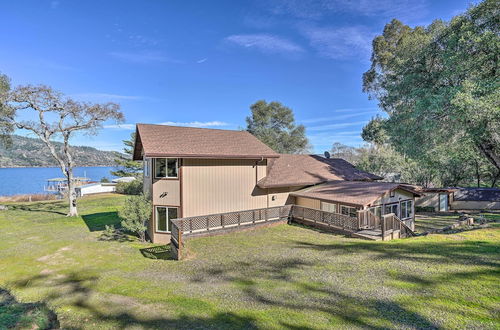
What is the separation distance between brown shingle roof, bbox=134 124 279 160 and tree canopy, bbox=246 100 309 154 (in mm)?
23243

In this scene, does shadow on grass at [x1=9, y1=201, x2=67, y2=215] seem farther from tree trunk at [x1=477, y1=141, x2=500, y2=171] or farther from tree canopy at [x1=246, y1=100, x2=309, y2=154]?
tree trunk at [x1=477, y1=141, x2=500, y2=171]

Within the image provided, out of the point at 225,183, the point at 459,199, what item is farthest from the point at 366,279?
the point at 459,199

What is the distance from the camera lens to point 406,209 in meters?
15.7

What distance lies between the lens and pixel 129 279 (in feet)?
27.1

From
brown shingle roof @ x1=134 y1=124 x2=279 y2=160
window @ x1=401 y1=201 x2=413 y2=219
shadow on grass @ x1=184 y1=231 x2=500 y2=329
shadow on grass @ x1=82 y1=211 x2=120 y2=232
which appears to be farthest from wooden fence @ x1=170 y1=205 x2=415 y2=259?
shadow on grass @ x1=82 y1=211 x2=120 y2=232

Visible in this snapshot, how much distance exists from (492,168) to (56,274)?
40.5 metres

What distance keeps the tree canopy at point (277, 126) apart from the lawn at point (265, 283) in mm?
29604

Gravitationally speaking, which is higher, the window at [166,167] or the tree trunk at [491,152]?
the tree trunk at [491,152]

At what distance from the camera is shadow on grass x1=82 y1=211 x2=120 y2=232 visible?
17.3m

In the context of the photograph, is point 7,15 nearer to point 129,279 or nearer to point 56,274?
point 56,274

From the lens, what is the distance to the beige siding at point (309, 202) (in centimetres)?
1583

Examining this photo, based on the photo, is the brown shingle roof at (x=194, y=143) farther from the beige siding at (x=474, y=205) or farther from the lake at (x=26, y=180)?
the lake at (x=26, y=180)

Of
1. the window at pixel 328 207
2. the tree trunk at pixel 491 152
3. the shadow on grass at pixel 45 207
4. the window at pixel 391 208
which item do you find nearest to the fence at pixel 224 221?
the window at pixel 328 207

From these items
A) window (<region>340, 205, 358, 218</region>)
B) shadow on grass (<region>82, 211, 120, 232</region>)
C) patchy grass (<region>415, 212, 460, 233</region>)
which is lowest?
patchy grass (<region>415, 212, 460, 233</region>)
